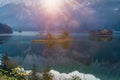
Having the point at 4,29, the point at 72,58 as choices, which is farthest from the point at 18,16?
the point at 72,58

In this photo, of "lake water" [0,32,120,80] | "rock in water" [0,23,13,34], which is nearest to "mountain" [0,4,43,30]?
"rock in water" [0,23,13,34]

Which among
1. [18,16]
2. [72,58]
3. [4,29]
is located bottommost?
[72,58]

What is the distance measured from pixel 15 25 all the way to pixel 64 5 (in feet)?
72.6

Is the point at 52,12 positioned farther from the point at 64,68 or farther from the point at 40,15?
the point at 64,68

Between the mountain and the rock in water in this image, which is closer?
the rock in water

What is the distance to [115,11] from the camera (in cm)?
9525

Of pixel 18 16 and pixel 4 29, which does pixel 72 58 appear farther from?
pixel 18 16

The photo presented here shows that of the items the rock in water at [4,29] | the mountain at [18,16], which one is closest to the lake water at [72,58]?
the rock in water at [4,29]

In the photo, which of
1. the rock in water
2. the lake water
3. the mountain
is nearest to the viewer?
the lake water

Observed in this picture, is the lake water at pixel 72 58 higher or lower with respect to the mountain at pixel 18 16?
lower

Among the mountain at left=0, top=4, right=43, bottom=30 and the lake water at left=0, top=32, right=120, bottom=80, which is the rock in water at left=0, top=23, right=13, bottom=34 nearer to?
the mountain at left=0, top=4, right=43, bottom=30

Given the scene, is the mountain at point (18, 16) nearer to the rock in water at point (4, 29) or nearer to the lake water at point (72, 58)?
the rock in water at point (4, 29)

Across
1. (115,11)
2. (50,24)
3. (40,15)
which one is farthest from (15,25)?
(115,11)

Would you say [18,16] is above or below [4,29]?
above
